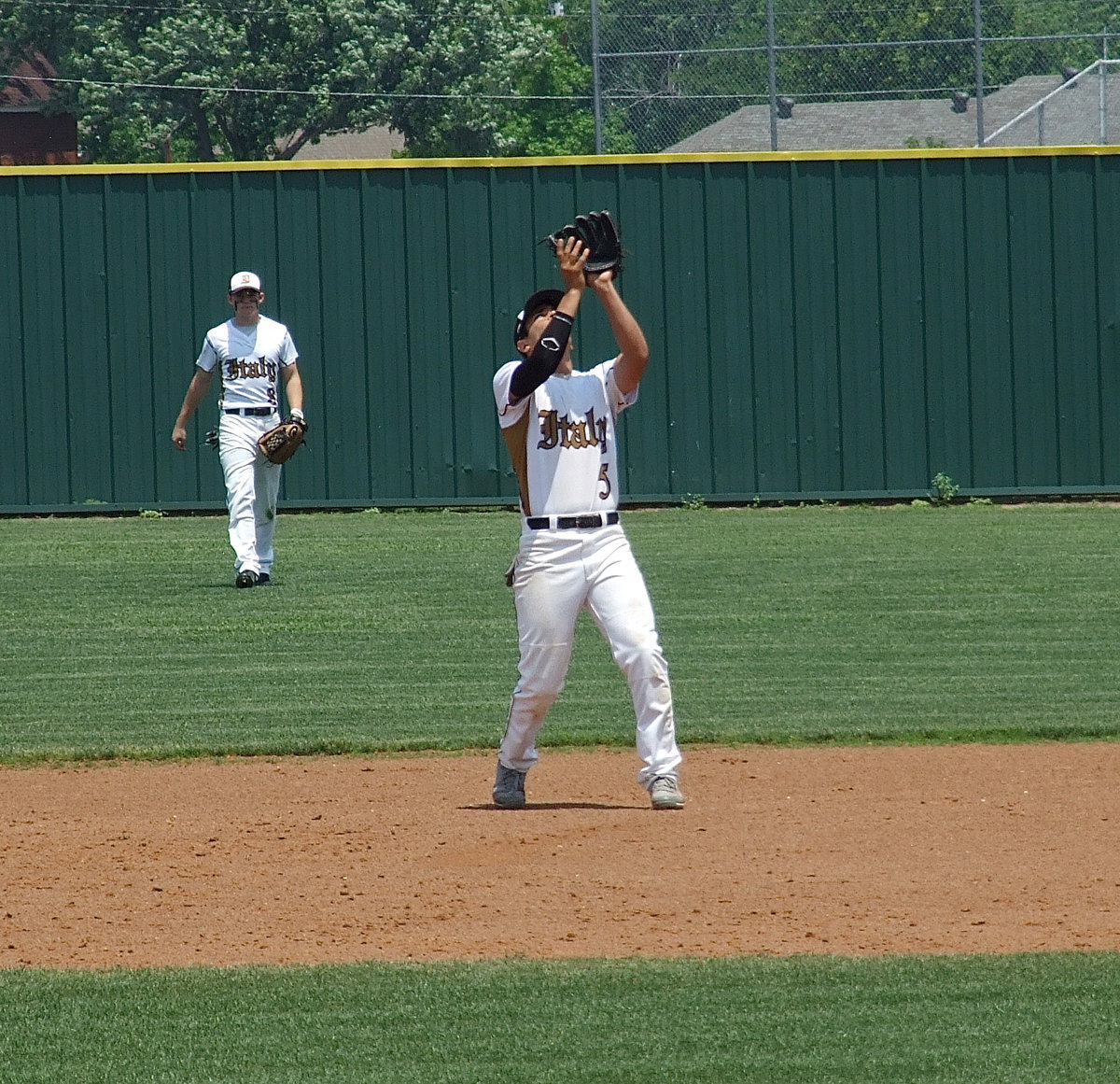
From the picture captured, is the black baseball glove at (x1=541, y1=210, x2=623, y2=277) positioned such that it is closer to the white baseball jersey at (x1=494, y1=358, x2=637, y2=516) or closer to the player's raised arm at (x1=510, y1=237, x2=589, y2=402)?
the player's raised arm at (x1=510, y1=237, x2=589, y2=402)

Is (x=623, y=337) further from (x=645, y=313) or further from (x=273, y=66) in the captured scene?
(x=273, y=66)

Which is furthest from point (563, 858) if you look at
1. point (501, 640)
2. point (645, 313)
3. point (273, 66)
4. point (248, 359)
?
point (273, 66)

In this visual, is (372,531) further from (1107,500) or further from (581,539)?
(581,539)

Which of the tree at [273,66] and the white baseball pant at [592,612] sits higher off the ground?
the tree at [273,66]

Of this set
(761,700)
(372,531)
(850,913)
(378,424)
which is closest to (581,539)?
(850,913)

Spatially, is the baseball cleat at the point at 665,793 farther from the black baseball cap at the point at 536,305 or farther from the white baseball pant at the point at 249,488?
the white baseball pant at the point at 249,488

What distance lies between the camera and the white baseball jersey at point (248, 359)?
12078 millimetres

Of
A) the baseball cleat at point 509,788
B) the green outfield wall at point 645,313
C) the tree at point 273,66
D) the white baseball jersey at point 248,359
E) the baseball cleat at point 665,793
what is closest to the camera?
the baseball cleat at point 665,793

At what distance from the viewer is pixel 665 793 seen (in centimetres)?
637

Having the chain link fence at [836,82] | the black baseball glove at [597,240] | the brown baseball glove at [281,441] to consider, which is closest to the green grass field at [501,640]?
the brown baseball glove at [281,441]

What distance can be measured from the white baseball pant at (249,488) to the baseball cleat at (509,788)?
555cm

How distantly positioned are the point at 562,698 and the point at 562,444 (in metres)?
3.02

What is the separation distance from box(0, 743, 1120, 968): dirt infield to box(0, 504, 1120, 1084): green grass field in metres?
0.27

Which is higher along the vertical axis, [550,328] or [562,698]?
[550,328]
